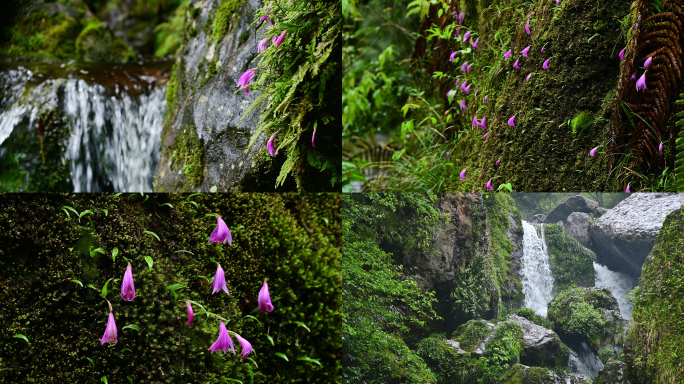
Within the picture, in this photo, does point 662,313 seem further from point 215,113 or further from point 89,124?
point 89,124

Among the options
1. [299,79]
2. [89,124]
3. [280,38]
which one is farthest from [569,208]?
[89,124]

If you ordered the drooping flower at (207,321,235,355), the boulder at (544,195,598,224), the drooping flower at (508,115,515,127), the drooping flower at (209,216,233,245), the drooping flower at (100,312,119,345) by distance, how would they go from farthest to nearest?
the drooping flower at (508,115,515,127)
the boulder at (544,195,598,224)
the drooping flower at (209,216,233,245)
the drooping flower at (207,321,235,355)
the drooping flower at (100,312,119,345)

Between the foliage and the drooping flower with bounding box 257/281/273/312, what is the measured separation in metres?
0.44

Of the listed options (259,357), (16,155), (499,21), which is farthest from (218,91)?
(16,155)

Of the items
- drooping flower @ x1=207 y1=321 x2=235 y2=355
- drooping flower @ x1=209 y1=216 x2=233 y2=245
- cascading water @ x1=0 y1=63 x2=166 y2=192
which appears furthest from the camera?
cascading water @ x1=0 y1=63 x2=166 y2=192

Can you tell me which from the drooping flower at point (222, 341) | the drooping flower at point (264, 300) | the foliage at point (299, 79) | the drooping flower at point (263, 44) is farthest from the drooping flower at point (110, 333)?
the drooping flower at point (263, 44)

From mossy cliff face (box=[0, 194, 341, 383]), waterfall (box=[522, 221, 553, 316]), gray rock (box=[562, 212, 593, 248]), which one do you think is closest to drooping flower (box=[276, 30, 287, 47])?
mossy cliff face (box=[0, 194, 341, 383])

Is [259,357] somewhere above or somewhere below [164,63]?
below

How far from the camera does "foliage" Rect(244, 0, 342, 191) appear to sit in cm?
142

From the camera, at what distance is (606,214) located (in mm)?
1447

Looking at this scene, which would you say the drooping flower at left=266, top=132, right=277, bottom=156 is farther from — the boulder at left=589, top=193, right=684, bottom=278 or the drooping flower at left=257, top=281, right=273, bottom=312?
the boulder at left=589, top=193, right=684, bottom=278

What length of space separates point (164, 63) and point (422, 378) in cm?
268

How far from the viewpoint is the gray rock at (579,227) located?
1446 mm

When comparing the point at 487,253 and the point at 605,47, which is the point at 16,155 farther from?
the point at 605,47
